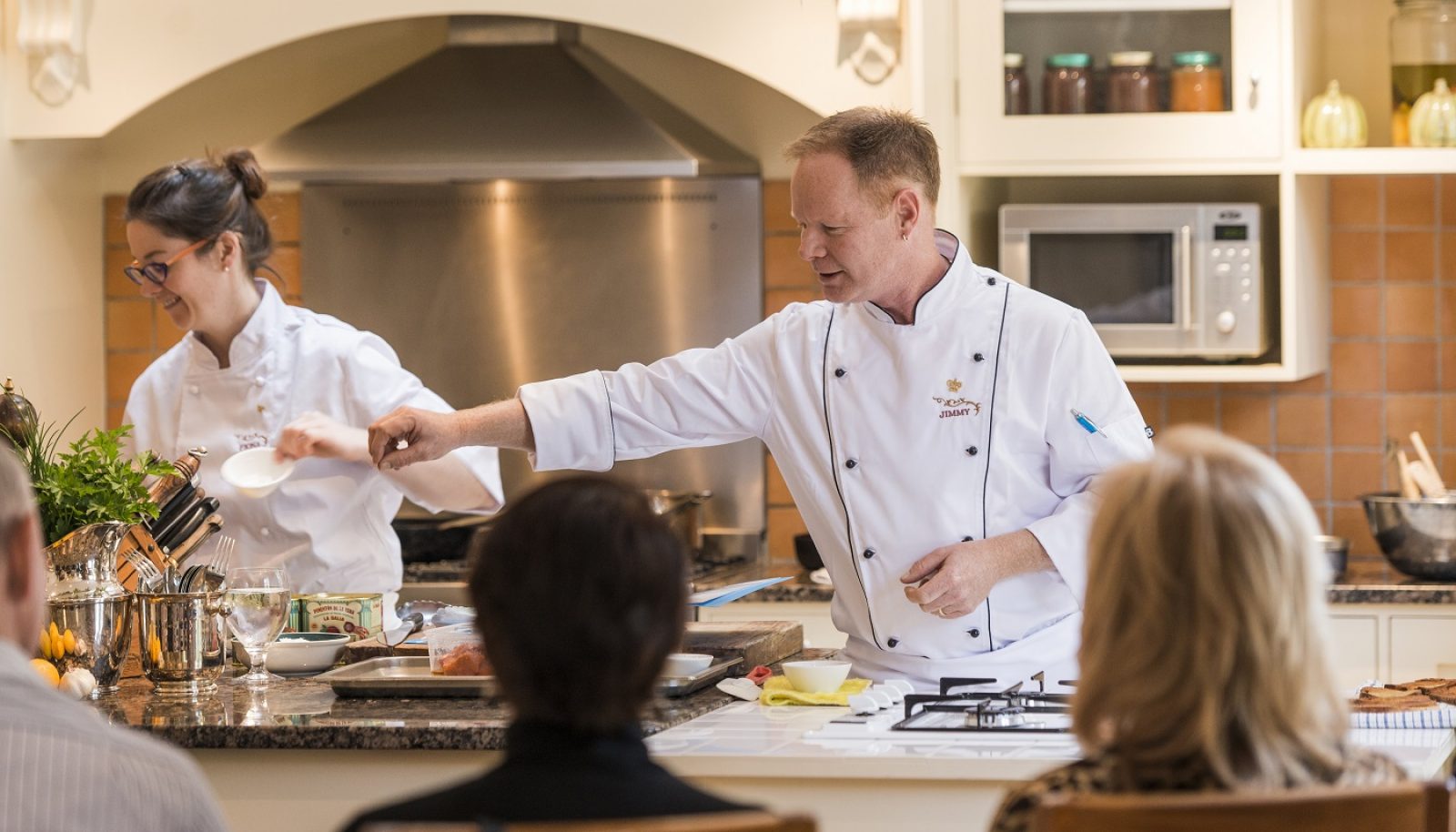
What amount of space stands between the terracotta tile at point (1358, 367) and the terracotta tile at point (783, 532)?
4.12 ft

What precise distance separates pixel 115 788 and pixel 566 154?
2.73 m

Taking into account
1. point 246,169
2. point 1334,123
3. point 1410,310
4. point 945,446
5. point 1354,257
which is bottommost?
point 945,446

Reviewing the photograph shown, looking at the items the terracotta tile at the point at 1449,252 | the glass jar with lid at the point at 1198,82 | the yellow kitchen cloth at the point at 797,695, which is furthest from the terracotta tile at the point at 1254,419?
the yellow kitchen cloth at the point at 797,695

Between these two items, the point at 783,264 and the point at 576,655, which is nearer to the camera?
the point at 576,655

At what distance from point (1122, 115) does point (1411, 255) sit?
2.80 ft

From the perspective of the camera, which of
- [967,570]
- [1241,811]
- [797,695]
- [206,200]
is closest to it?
[1241,811]

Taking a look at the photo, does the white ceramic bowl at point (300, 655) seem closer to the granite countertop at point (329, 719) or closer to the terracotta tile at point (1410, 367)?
the granite countertop at point (329, 719)

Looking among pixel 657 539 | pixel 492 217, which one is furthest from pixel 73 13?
pixel 657 539

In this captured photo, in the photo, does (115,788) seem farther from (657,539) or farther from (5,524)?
(657,539)

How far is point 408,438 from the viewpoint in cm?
233

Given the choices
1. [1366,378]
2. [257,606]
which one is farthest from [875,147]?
[1366,378]

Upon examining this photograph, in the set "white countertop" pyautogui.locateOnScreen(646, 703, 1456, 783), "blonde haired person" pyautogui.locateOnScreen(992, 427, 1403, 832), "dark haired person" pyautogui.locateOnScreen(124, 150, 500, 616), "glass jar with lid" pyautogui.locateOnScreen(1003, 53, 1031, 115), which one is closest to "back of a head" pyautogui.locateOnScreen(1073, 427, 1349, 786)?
"blonde haired person" pyautogui.locateOnScreen(992, 427, 1403, 832)

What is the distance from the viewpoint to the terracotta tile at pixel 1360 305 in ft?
12.6

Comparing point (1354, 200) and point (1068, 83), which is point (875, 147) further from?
point (1354, 200)
